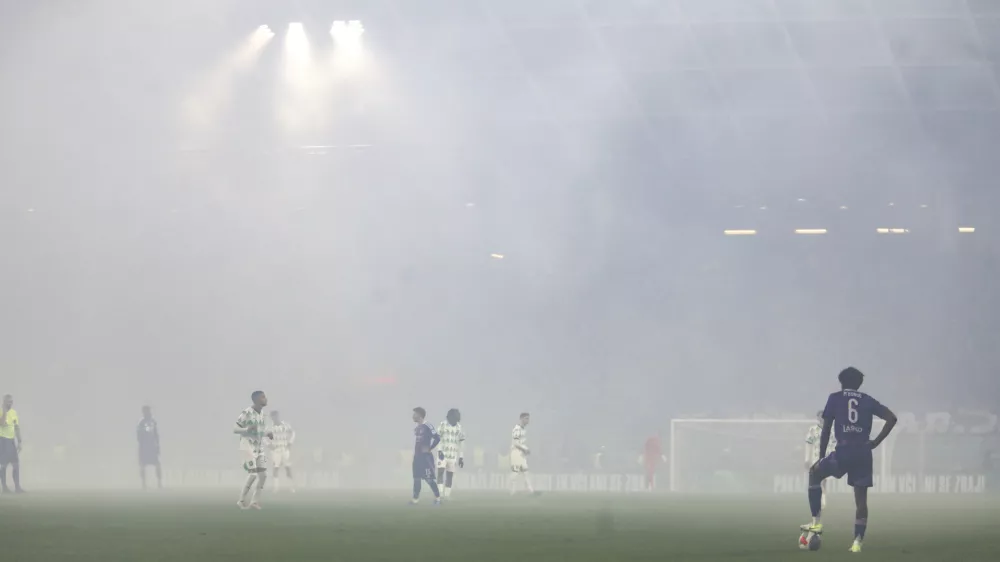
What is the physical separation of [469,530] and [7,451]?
16.0 meters

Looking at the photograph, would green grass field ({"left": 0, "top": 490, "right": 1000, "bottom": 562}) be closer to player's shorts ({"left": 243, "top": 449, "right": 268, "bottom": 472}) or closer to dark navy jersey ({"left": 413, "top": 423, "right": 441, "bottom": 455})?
player's shorts ({"left": 243, "top": 449, "right": 268, "bottom": 472})

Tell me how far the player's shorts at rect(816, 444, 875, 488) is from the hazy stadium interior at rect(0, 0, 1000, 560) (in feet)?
86.2

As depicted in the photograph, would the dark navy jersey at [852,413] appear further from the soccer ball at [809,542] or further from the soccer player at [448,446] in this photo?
the soccer player at [448,446]

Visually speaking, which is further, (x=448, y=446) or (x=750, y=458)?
(x=750, y=458)

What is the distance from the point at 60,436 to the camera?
52.8 m

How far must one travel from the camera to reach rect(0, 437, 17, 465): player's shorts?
30922mm

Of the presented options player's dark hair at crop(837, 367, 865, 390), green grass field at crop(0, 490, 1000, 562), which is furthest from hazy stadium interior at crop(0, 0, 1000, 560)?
player's dark hair at crop(837, 367, 865, 390)

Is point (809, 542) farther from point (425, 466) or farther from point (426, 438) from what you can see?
point (425, 466)

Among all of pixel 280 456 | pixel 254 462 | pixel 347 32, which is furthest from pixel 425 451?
pixel 347 32

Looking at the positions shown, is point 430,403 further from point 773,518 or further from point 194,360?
point 773,518

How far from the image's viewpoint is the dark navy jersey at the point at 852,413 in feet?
45.2

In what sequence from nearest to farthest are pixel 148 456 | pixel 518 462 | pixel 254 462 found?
pixel 254 462 → pixel 518 462 → pixel 148 456

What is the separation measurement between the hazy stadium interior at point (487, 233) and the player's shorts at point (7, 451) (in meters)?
11.8

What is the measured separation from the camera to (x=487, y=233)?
51.9 m
